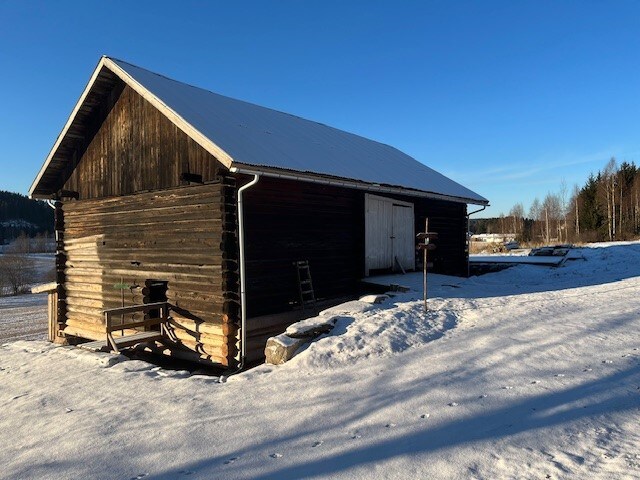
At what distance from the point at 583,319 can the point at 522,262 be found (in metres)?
14.5

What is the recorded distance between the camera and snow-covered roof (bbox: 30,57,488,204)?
31.5 ft

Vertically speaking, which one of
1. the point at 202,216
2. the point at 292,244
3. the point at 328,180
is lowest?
the point at 292,244

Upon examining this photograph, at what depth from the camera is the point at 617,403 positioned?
5.52 m

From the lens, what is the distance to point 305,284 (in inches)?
431

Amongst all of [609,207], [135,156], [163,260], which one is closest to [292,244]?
[163,260]

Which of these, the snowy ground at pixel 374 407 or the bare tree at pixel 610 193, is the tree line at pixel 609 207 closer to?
the bare tree at pixel 610 193

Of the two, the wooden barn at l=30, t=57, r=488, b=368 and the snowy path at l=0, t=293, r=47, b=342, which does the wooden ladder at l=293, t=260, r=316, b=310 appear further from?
the snowy path at l=0, t=293, r=47, b=342

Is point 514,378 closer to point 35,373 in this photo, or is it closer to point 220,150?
point 220,150

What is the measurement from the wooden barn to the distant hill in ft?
347

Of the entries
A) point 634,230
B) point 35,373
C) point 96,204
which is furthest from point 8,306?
point 634,230

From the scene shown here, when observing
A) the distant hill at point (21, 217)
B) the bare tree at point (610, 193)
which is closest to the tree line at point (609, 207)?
the bare tree at point (610, 193)

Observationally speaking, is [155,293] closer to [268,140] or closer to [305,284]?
[305,284]

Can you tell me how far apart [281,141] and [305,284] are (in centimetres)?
394

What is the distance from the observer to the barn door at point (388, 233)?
1320cm
